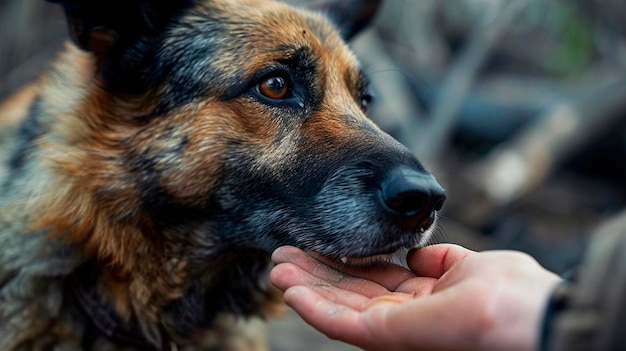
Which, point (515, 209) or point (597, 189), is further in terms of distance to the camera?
point (597, 189)

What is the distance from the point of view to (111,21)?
3.22 meters

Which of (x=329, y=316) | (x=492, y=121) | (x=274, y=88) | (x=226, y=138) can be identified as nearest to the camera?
(x=329, y=316)

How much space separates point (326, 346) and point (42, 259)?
112 inches

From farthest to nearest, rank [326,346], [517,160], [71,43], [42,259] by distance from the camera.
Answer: [517,160], [326,346], [71,43], [42,259]

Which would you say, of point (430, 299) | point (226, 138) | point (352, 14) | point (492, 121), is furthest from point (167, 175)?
point (492, 121)

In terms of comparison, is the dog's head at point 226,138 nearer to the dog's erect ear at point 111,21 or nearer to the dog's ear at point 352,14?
the dog's erect ear at point 111,21

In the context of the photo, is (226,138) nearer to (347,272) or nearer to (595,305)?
(347,272)

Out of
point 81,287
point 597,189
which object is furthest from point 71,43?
point 597,189

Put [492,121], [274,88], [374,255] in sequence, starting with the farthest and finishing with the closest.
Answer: [492,121] → [274,88] → [374,255]

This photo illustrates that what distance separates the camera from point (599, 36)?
9.02 m

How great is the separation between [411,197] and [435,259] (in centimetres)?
25

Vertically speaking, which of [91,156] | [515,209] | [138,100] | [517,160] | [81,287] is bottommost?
[515,209]

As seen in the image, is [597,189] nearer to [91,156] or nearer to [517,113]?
[517,113]

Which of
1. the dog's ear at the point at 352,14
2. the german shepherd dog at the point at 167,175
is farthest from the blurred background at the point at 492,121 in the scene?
the german shepherd dog at the point at 167,175
